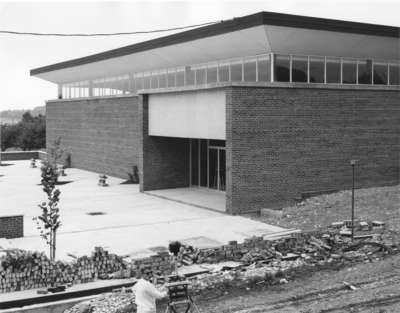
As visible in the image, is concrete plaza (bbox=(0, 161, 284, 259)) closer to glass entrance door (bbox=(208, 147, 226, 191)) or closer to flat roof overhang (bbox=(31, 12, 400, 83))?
glass entrance door (bbox=(208, 147, 226, 191))

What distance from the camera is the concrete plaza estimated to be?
1920 cm

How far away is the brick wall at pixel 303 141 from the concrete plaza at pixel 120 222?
208cm

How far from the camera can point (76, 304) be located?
536 inches

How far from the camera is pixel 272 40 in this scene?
26.6 metres

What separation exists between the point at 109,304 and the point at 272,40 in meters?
16.6

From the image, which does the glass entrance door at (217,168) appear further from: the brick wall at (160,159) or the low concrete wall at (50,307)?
the low concrete wall at (50,307)

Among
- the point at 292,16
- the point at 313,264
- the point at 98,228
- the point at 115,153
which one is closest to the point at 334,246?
the point at 313,264

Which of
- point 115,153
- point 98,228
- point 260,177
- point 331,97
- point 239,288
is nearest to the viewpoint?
point 239,288

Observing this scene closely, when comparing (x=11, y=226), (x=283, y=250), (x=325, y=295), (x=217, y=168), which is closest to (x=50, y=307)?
(x=325, y=295)

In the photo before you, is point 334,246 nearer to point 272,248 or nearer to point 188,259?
point 272,248

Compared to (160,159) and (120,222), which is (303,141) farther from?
(160,159)

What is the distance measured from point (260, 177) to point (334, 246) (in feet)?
23.0

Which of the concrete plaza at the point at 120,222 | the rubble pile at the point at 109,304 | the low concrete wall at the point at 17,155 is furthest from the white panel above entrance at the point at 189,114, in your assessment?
the low concrete wall at the point at 17,155

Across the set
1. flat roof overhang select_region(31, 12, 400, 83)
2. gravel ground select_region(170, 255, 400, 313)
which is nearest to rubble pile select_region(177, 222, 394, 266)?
gravel ground select_region(170, 255, 400, 313)
